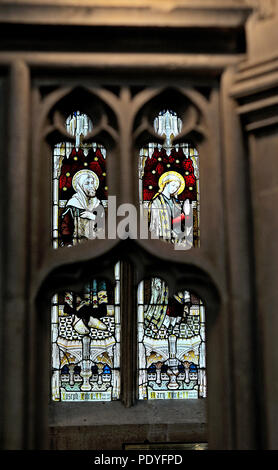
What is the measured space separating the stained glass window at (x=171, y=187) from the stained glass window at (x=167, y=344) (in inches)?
26.6

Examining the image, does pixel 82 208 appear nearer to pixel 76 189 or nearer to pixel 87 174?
pixel 76 189

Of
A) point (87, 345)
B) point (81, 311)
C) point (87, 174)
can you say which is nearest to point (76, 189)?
point (87, 174)

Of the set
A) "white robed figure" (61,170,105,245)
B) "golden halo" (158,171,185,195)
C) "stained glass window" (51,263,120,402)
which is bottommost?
"stained glass window" (51,263,120,402)

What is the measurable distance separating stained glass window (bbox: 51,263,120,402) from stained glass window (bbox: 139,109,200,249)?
81cm

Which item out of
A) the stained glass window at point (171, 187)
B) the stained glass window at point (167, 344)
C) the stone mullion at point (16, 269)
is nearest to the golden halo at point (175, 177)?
the stained glass window at point (171, 187)

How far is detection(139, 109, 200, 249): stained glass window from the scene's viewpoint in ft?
23.1

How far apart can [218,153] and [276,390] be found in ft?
2.88

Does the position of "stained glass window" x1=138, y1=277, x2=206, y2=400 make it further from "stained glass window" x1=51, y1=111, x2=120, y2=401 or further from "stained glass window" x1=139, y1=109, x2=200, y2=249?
"stained glass window" x1=139, y1=109, x2=200, y2=249

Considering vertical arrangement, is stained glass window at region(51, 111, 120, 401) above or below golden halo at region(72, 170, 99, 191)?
below

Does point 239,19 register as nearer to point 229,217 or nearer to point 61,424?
point 229,217

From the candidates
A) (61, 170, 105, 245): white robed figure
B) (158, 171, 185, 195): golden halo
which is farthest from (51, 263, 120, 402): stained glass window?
(158, 171, 185, 195): golden halo

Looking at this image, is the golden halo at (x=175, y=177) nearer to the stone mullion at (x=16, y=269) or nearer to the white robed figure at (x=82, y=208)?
the white robed figure at (x=82, y=208)

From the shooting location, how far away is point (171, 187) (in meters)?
7.22

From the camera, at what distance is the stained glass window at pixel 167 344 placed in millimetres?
7414
